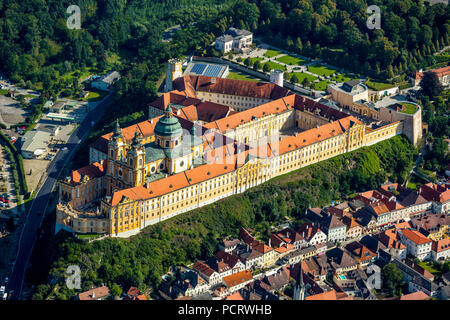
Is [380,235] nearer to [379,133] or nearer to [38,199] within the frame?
[379,133]

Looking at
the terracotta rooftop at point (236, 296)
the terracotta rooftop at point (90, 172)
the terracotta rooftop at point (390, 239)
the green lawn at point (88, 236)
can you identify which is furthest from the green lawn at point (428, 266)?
the terracotta rooftop at point (90, 172)

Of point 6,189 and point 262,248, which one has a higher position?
point 262,248

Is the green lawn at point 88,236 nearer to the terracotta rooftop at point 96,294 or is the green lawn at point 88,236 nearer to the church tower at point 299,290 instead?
the terracotta rooftop at point 96,294

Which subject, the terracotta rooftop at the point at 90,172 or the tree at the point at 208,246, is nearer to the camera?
the tree at the point at 208,246

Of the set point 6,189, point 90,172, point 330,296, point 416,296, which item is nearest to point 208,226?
point 90,172

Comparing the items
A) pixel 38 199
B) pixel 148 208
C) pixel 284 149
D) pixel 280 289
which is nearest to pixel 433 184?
pixel 284 149

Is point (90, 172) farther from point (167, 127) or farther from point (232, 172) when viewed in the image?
point (232, 172)

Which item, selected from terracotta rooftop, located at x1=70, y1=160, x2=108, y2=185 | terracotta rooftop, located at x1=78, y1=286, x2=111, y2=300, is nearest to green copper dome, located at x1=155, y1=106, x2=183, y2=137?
terracotta rooftop, located at x1=70, y1=160, x2=108, y2=185
